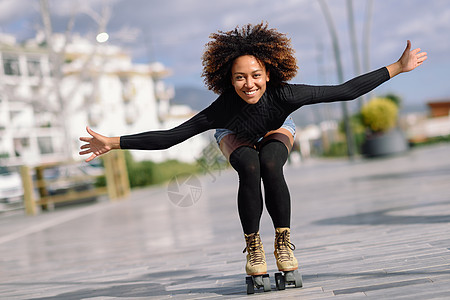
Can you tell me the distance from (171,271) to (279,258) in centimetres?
145

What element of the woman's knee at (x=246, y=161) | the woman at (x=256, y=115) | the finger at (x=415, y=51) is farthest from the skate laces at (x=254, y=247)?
the finger at (x=415, y=51)

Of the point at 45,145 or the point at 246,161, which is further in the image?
the point at 45,145

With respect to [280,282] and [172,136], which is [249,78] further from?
[280,282]

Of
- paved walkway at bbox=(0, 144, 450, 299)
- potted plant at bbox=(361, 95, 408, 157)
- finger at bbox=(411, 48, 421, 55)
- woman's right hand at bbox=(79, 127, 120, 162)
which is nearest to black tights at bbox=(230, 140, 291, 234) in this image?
paved walkway at bbox=(0, 144, 450, 299)

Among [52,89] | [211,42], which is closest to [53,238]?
[211,42]

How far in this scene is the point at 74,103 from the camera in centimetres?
5938

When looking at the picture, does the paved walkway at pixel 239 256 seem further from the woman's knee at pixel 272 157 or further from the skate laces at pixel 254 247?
the woman's knee at pixel 272 157

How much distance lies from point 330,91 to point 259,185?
620mm

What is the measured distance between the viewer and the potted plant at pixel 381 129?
875 inches

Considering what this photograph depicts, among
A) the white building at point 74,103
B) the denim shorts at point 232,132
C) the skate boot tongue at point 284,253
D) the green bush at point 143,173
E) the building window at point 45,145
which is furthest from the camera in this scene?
the building window at point 45,145

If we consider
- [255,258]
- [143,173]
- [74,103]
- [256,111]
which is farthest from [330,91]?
[74,103]

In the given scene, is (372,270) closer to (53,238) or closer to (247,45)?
(247,45)

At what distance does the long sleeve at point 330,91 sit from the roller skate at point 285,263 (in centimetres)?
68

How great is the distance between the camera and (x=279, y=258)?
3037 millimetres
